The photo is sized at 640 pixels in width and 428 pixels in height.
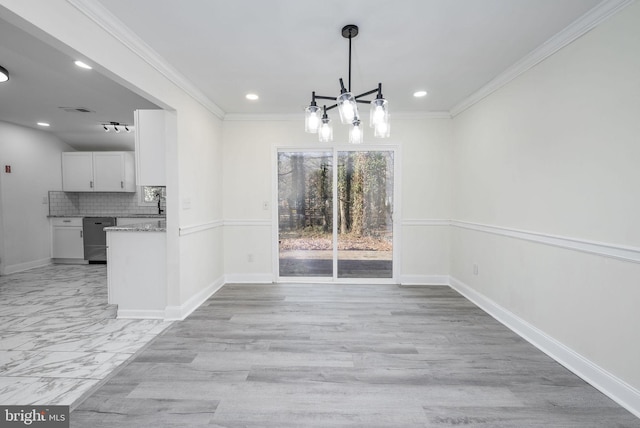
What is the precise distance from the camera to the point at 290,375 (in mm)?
2002

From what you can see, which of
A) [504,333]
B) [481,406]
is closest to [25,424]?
[481,406]

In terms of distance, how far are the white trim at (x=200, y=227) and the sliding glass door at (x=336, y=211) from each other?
917 millimetres

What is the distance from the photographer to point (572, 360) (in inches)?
81.1

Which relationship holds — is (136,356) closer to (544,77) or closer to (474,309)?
(474,309)

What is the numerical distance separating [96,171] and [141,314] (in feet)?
14.0

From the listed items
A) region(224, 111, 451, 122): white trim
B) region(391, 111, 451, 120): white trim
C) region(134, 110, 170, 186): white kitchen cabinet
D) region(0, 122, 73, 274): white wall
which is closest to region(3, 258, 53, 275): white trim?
region(0, 122, 73, 274): white wall

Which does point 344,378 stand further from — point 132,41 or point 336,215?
point 132,41

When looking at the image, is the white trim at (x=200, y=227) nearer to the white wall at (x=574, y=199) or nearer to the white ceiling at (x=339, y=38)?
the white ceiling at (x=339, y=38)

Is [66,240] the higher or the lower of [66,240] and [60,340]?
the higher

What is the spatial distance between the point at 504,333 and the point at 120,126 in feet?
20.9

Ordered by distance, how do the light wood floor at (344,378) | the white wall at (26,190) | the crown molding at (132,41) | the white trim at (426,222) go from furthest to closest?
the white wall at (26,190), the white trim at (426,222), the crown molding at (132,41), the light wood floor at (344,378)

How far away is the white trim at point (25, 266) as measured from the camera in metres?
4.69

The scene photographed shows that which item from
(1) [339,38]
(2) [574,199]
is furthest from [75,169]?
(2) [574,199]

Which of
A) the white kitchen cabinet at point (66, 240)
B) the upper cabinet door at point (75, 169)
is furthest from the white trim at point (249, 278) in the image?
the upper cabinet door at point (75, 169)
